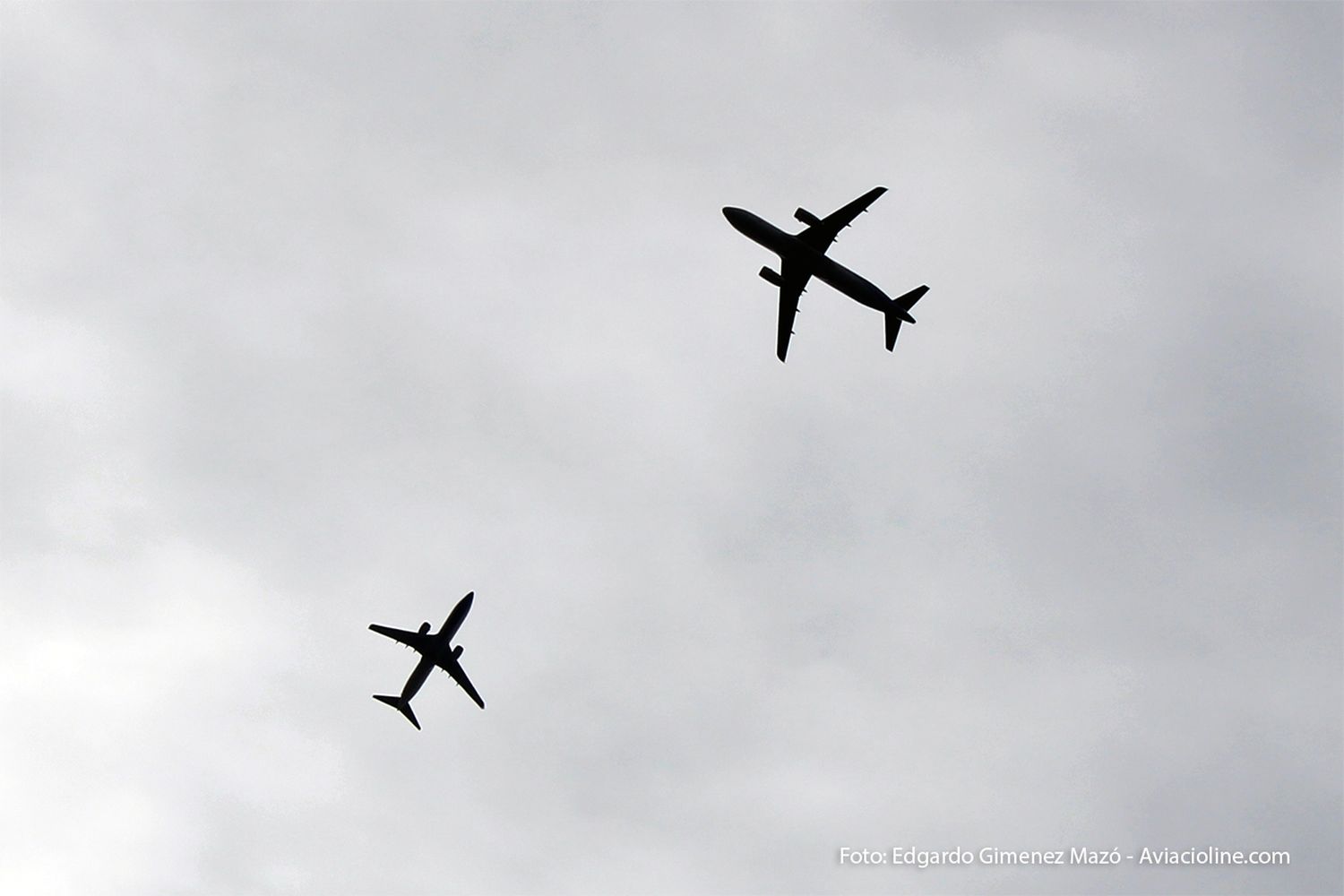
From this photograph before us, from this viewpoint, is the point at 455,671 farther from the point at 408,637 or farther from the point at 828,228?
the point at 828,228

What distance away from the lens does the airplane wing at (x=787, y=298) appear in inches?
A: 4786

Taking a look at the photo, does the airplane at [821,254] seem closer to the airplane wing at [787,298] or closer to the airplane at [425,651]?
the airplane wing at [787,298]

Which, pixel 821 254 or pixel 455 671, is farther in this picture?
pixel 455 671

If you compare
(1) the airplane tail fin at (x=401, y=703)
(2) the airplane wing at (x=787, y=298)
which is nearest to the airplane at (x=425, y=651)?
(1) the airplane tail fin at (x=401, y=703)

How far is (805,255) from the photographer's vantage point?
11719 cm

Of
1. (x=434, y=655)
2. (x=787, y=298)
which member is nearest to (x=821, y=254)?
(x=787, y=298)

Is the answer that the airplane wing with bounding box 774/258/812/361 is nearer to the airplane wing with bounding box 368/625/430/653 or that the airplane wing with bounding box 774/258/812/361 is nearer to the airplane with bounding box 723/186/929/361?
the airplane with bounding box 723/186/929/361

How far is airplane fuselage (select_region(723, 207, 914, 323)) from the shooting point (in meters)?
117

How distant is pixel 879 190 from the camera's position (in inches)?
4419

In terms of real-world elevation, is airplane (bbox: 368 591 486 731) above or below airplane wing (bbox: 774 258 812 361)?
below

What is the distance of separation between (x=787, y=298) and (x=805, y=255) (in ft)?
26.0

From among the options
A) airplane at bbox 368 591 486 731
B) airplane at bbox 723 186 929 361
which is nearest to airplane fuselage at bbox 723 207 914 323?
airplane at bbox 723 186 929 361

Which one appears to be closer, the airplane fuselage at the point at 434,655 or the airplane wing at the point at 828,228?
the airplane wing at the point at 828,228

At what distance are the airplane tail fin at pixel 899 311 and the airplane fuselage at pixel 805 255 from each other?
232 cm
